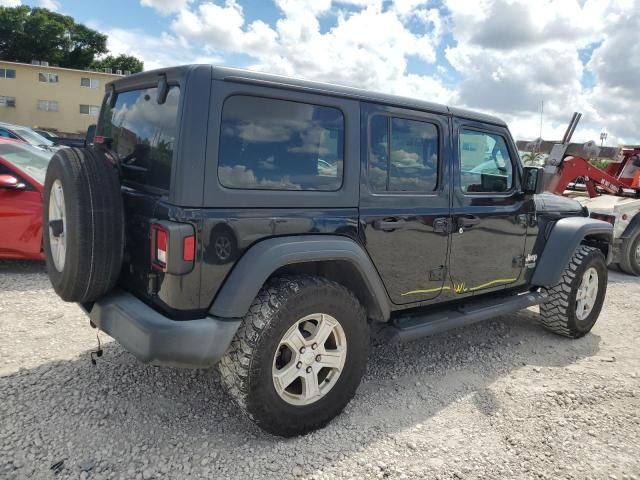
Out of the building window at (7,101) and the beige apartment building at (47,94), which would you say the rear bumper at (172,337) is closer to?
the beige apartment building at (47,94)

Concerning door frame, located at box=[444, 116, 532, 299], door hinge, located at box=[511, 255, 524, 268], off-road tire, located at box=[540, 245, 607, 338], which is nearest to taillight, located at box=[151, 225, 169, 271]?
door frame, located at box=[444, 116, 532, 299]

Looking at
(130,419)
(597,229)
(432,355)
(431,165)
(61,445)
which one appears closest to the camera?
(61,445)

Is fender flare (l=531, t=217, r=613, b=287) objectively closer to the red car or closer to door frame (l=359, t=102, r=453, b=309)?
door frame (l=359, t=102, r=453, b=309)

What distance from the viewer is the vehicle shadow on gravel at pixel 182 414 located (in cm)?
250

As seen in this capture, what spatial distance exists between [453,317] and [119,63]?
6282cm

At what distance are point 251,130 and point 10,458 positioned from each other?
2.03 m

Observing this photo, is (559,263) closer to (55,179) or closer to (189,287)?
(189,287)

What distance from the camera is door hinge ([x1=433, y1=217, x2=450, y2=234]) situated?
3290 mm

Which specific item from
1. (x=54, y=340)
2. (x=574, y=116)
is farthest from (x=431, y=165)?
(x=574, y=116)

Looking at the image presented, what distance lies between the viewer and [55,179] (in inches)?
106

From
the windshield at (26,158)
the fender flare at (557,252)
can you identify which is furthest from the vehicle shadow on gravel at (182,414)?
the windshield at (26,158)

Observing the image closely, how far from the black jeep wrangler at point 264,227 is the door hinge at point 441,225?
0.01 metres

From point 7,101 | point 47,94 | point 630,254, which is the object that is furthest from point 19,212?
point 7,101

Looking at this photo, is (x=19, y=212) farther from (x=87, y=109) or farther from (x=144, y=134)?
(x=87, y=109)
